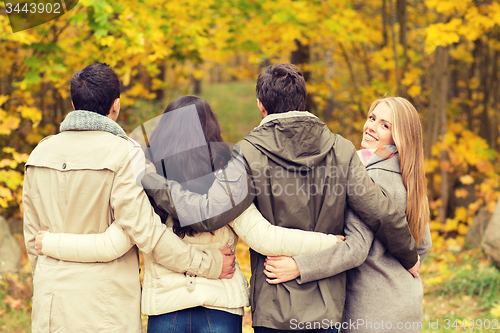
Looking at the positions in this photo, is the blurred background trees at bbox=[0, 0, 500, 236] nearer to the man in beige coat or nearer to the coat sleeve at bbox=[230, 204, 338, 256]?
the man in beige coat

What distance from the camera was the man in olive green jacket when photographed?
1761 mm

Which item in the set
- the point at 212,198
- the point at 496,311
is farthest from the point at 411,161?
the point at 496,311

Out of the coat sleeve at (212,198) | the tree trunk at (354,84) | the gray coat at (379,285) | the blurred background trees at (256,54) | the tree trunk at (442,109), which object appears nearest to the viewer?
the coat sleeve at (212,198)

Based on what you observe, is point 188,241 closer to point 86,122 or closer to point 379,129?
point 86,122

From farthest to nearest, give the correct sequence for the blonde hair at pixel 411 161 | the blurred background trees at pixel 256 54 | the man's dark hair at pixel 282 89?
the blurred background trees at pixel 256 54, the blonde hair at pixel 411 161, the man's dark hair at pixel 282 89

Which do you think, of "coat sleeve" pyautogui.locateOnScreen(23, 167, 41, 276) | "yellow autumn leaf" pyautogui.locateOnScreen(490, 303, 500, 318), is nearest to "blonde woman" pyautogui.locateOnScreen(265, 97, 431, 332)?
"coat sleeve" pyautogui.locateOnScreen(23, 167, 41, 276)

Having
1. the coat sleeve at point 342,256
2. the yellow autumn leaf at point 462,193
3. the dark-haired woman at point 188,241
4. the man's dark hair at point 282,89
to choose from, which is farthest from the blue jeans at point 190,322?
the yellow autumn leaf at point 462,193

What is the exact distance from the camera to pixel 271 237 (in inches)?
70.6

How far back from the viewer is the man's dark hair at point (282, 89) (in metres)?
1.84

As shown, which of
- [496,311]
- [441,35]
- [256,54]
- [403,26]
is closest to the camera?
[496,311]

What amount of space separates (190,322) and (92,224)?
63 centimetres

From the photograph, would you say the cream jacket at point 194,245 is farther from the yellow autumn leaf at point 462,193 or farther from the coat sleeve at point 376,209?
the yellow autumn leaf at point 462,193

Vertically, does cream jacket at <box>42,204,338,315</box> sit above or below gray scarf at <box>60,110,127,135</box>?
below

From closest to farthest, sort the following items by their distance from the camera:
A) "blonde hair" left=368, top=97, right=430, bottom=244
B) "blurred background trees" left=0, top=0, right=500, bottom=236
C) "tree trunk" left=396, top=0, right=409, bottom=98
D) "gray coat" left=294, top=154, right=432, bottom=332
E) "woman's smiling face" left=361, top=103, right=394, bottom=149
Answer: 1. "gray coat" left=294, top=154, right=432, bottom=332
2. "blonde hair" left=368, top=97, right=430, bottom=244
3. "woman's smiling face" left=361, top=103, right=394, bottom=149
4. "blurred background trees" left=0, top=0, right=500, bottom=236
5. "tree trunk" left=396, top=0, right=409, bottom=98
